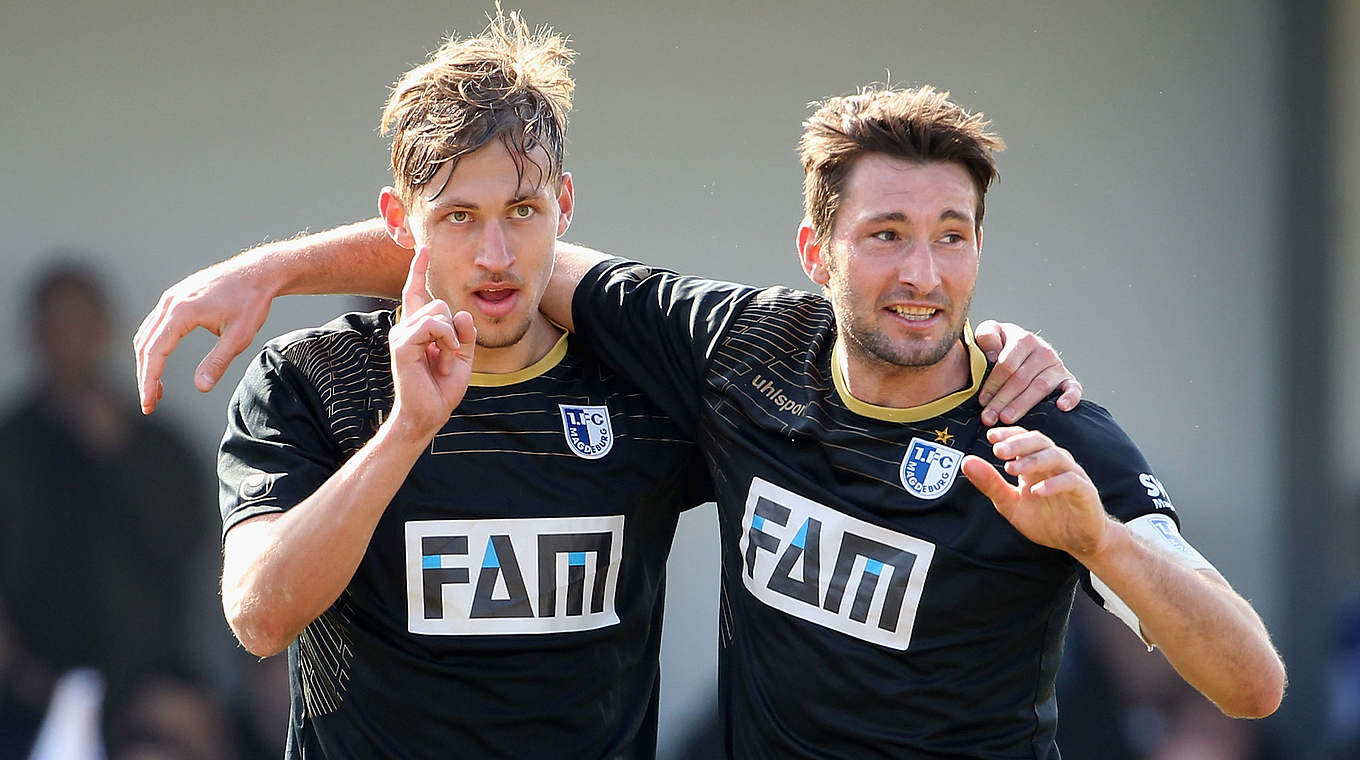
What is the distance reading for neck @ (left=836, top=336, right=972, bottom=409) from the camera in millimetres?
1984

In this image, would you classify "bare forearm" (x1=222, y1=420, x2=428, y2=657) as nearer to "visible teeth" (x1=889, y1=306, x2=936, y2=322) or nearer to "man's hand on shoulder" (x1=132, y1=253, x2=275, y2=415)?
"man's hand on shoulder" (x1=132, y1=253, x2=275, y2=415)

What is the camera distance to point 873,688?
6.13 ft

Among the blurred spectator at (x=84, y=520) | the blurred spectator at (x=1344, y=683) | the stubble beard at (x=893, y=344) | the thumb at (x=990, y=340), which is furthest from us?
the blurred spectator at (x=1344, y=683)

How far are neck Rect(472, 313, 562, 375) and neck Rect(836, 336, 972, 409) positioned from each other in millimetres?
507

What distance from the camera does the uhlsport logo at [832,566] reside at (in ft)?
6.19

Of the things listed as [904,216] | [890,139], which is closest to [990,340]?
[904,216]

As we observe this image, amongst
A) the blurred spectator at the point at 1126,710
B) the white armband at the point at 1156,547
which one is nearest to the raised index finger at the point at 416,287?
the white armband at the point at 1156,547

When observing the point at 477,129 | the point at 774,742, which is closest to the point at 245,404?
the point at 477,129

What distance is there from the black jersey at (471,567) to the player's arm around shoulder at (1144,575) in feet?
2.27

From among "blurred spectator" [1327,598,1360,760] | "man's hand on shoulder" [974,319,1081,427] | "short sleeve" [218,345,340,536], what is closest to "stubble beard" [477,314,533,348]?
"short sleeve" [218,345,340,536]

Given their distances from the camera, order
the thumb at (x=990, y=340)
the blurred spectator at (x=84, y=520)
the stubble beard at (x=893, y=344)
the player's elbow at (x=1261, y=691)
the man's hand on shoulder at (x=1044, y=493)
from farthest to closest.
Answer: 1. the blurred spectator at (x=84, y=520)
2. the thumb at (x=990, y=340)
3. the stubble beard at (x=893, y=344)
4. the player's elbow at (x=1261, y=691)
5. the man's hand on shoulder at (x=1044, y=493)

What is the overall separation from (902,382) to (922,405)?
0.05 m

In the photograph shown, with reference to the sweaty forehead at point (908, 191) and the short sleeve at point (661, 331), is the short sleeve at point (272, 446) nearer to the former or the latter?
the short sleeve at point (661, 331)

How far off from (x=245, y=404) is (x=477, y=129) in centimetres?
54
